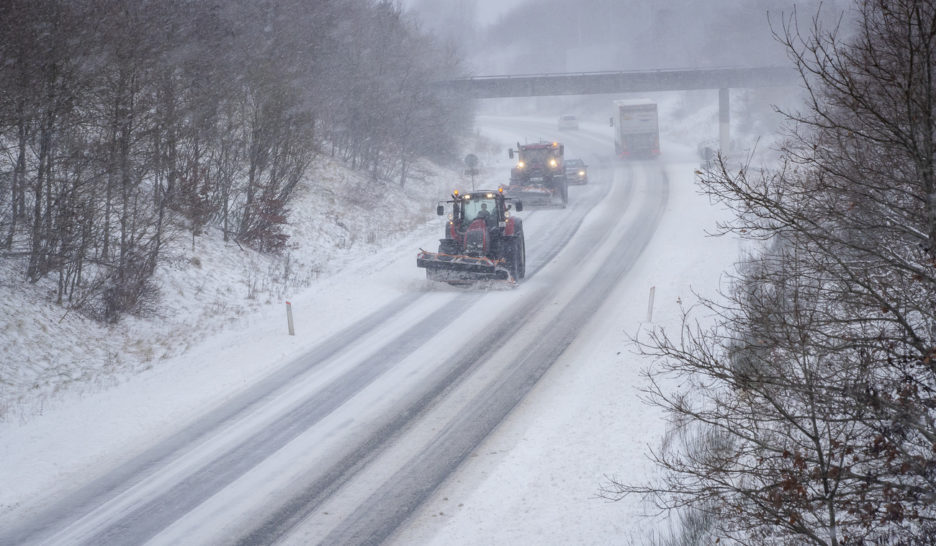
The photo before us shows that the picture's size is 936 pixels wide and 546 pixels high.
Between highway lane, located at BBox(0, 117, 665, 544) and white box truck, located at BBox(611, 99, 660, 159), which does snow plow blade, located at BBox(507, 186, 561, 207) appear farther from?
white box truck, located at BBox(611, 99, 660, 159)

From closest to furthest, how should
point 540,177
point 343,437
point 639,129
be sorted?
point 343,437 < point 540,177 < point 639,129

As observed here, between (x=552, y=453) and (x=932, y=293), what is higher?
(x=932, y=293)

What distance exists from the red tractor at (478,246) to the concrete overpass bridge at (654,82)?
3690 cm

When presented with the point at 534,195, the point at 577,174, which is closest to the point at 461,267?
the point at 534,195

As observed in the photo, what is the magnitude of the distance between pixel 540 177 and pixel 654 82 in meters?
29.2

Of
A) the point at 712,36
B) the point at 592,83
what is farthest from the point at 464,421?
the point at 712,36

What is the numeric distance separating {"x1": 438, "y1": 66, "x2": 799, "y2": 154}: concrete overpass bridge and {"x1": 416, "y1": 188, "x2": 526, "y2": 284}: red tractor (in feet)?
121

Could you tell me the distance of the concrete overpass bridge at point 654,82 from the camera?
2205 inches

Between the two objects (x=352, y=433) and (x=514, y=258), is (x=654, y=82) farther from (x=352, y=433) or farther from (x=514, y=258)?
(x=352, y=433)

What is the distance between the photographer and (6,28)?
1377 cm

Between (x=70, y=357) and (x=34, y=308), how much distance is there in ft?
5.21

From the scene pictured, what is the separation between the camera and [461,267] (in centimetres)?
1875

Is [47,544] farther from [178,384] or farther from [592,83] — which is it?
[592,83]

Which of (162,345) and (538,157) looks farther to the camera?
(538,157)
